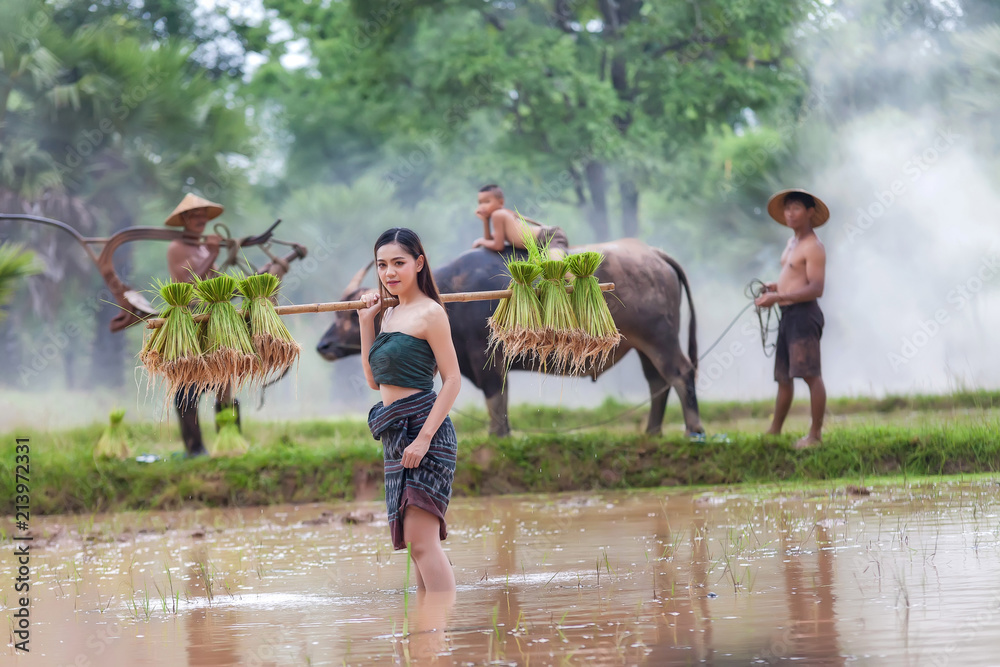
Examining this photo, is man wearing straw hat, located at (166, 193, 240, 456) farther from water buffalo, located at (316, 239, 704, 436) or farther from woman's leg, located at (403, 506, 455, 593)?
woman's leg, located at (403, 506, 455, 593)

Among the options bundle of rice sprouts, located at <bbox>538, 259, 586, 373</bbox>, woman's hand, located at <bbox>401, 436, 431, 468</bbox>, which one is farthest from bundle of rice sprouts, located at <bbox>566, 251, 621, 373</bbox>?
woman's hand, located at <bbox>401, 436, 431, 468</bbox>

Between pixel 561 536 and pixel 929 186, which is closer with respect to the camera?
pixel 561 536

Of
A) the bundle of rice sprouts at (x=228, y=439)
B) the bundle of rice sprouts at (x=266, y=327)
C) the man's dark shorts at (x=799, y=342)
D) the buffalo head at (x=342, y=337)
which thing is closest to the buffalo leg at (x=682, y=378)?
the man's dark shorts at (x=799, y=342)

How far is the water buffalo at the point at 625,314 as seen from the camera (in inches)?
366

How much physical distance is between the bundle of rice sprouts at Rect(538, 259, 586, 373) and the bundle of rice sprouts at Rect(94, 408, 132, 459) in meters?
5.18

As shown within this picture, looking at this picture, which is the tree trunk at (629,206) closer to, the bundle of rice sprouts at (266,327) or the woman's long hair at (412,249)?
the bundle of rice sprouts at (266,327)

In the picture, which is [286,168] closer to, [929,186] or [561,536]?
[929,186]

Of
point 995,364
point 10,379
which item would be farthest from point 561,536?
point 10,379

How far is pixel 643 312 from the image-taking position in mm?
9391

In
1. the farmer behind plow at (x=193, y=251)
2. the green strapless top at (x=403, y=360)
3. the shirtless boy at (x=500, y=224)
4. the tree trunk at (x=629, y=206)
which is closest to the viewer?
the green strapless top at (x=403, y=360)

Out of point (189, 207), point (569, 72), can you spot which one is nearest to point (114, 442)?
point (189, 207)

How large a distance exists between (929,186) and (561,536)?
54.4 ft

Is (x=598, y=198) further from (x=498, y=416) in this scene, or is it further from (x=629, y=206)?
(x=498, y=416)

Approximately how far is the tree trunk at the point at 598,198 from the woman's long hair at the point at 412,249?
15.2 m
